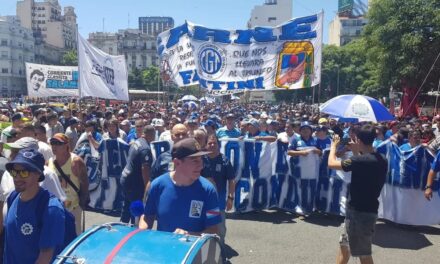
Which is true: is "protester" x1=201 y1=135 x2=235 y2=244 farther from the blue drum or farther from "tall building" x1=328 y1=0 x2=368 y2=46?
"tall building" x1=328 y1=0 x2=368 y2=46

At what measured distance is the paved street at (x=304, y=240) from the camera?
550cm

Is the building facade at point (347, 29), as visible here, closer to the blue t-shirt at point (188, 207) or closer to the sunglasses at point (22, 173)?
the blue t-shirt at point (188, 207)

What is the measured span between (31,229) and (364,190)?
9.54ft

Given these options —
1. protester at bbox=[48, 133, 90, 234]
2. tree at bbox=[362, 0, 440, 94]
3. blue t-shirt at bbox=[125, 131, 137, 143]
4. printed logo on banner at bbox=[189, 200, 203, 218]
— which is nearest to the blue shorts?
printed logo on banner at bbox=[189, 200, 203, 218]

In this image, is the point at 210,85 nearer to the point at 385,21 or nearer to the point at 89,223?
the point at 89,223

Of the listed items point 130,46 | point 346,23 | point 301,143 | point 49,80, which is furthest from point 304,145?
point 130,46

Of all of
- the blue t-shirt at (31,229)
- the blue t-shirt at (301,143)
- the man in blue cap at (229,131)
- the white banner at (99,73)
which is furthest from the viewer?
the white banner at (99,73)

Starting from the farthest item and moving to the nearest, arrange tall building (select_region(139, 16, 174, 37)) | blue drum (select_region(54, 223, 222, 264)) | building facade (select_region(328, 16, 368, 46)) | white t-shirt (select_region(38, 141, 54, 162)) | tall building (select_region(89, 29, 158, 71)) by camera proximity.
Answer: tall building (select_region(139, 16, 174, 37)), tall building (select_region(89, 29, 158, 71)), building facade (select_region(328, 16, 368, 46)), white t-shirt (select_region(38, 141, 54, 162)), blue drum (select_region(54, 223, 222, 264))

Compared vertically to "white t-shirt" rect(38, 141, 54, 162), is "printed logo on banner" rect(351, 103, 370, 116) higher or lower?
higher

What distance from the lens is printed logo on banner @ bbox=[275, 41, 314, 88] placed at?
30.6 feet

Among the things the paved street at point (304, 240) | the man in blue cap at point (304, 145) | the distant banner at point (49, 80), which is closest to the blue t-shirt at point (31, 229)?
the paved street at point (304, 240)

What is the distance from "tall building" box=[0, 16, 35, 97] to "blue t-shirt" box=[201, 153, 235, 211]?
94.0m

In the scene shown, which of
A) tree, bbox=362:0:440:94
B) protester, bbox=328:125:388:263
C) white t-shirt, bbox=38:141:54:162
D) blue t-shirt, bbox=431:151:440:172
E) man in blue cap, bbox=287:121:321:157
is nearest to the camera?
protester, bbox=328:125:388:263

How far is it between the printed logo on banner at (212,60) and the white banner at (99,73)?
12.1ft
